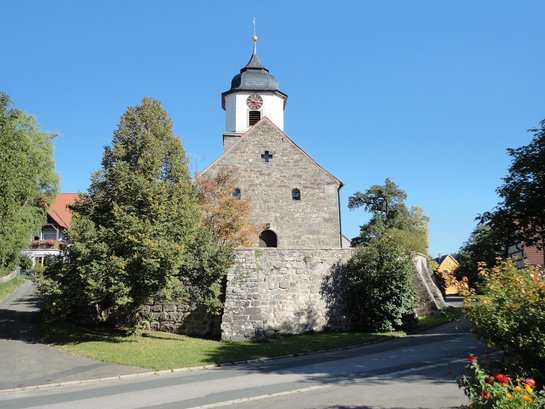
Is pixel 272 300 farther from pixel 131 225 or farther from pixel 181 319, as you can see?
pixel 131 225

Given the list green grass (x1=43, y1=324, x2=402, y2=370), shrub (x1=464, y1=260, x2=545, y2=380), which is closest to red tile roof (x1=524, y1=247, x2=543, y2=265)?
green grass (x1=43, y1=324, x2=402, y2=370)

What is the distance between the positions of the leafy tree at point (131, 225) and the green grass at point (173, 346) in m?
1.23

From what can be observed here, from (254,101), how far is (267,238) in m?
12.2

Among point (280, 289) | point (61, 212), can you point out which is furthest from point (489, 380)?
point (61, 212)

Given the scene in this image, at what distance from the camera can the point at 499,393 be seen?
6.14 meters

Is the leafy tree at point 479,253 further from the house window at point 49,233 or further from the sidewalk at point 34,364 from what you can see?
the house window at point 49,233

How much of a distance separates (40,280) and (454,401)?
14548mm

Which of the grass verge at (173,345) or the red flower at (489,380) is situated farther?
the grass verge at (173,345)

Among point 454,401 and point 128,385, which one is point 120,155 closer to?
point 128,385

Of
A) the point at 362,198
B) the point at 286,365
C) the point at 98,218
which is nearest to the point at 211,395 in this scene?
the point at 286,365

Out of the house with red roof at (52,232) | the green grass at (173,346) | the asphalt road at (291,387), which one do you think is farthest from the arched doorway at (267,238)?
the house with red roof at (52,232)

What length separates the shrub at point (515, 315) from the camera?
763 centimetres

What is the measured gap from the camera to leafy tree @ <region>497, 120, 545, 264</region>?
60.1ft

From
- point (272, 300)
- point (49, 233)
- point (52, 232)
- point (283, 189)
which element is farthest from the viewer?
point (52, 232)
